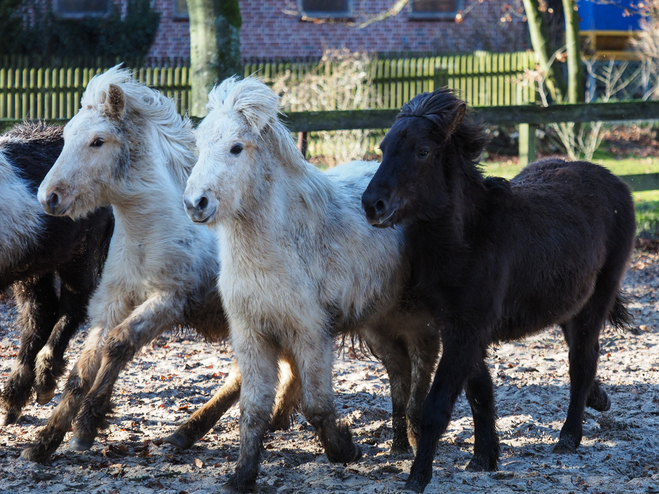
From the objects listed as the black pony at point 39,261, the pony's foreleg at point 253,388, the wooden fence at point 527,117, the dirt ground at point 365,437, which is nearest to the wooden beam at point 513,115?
the wooden fence at point 527,117

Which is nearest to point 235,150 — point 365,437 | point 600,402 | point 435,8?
point 365,437

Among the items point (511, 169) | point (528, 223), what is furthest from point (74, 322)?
point (511, 169)

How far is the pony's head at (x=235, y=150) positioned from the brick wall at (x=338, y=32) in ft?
51.5

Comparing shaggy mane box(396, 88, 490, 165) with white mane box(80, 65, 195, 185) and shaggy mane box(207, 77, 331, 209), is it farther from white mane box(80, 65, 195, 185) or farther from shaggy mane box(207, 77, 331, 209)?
white mane box(80, 65, 195, 185)

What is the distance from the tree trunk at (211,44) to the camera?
8672 millimetres

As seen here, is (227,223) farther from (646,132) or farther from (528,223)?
(646,132)

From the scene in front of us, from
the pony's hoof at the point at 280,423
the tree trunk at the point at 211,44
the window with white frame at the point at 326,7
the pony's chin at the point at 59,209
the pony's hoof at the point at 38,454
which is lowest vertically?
the pony's hoof at the point at 280,423

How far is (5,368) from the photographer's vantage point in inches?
238

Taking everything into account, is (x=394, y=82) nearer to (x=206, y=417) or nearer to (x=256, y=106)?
(x=206, y=417)

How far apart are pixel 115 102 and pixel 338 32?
15.8 meters

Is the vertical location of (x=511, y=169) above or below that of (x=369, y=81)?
below

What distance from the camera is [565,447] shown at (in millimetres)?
4496

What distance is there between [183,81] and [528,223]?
1036 centimetres

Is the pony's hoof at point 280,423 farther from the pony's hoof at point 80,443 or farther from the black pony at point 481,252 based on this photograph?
the black pony at point 481,252
